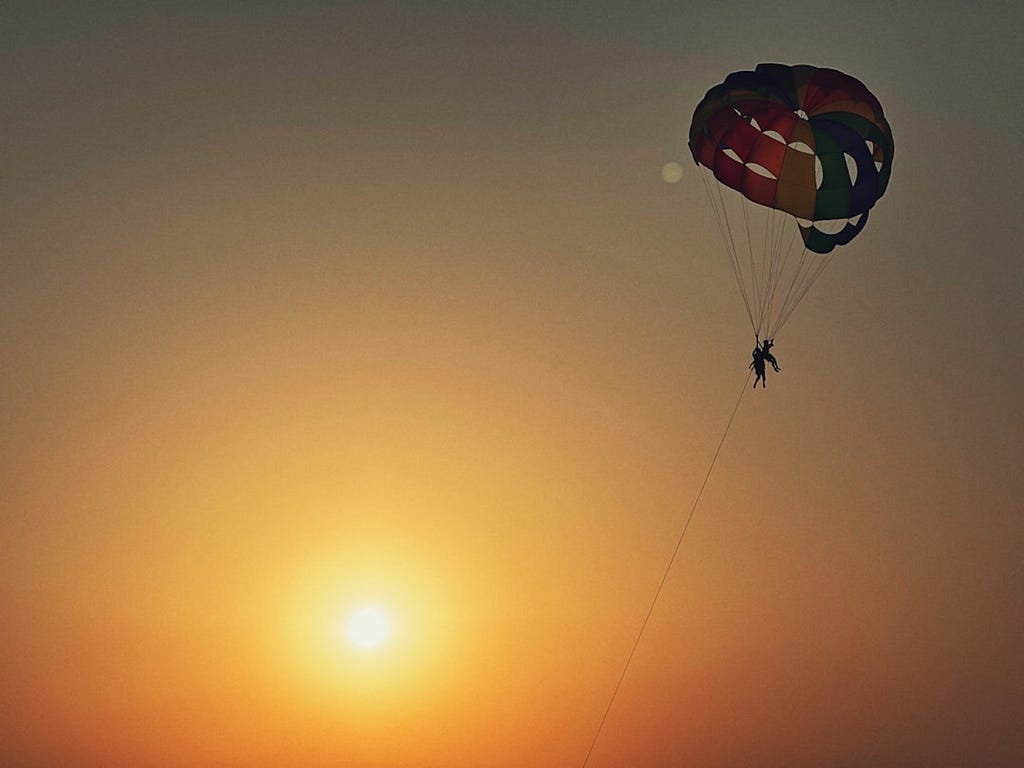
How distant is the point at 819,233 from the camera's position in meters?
29.1

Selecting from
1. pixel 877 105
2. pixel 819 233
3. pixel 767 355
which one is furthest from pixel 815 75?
pixel 767 355

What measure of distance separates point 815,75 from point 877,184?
2.72 m

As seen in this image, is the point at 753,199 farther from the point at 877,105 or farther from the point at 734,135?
the point at 877,105

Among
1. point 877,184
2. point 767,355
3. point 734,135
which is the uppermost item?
point 734,135

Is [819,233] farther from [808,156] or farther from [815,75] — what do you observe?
[815,75]

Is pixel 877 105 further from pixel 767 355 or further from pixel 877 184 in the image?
pixel 767 355

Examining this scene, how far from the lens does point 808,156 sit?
2858 centimetres

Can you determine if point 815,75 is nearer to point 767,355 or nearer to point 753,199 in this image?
point 753,199

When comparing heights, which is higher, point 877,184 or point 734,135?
point 734,135

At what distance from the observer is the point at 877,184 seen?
1110 inches

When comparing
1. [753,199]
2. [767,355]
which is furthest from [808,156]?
[767,355]

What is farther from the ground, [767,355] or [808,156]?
[808,156]

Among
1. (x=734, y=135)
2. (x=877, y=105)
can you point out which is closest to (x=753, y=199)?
(x=734, y=135)

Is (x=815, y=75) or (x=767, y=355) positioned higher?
(x=815, y=75)
